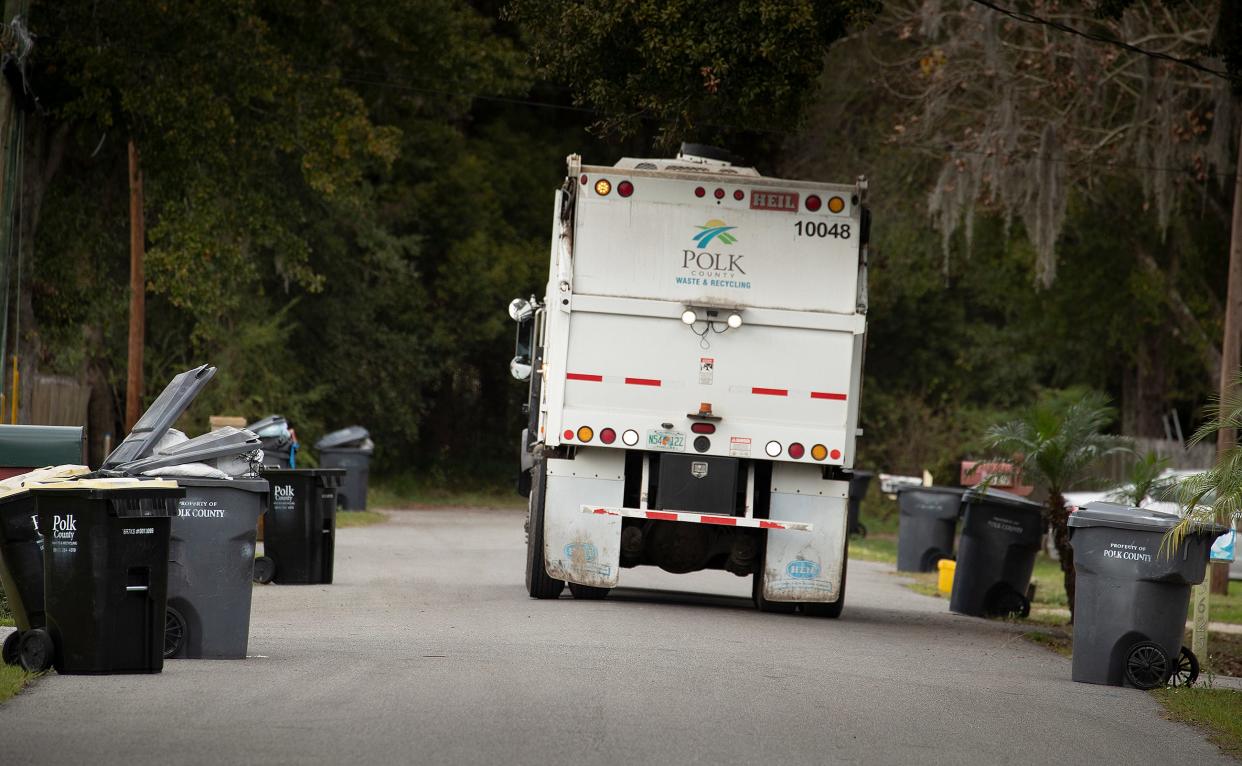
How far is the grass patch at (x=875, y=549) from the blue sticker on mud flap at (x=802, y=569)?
12.8 metres

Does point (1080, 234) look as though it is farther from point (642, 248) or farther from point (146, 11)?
point (642, 248)

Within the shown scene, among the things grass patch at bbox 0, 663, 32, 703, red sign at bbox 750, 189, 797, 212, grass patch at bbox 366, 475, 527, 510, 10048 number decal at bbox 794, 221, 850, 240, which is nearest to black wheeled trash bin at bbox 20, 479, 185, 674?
grass patch at bbox 0, 663, 32, 703

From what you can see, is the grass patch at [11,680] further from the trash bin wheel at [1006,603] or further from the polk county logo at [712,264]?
the trash bin wheel at [1006,603]

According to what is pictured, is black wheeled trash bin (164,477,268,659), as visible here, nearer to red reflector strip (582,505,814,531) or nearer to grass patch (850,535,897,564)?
red reflector strip (582,505,814,531)

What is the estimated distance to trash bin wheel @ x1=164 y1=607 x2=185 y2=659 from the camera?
9984 millimetres

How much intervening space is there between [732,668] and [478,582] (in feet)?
23.5

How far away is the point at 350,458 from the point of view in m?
30.1

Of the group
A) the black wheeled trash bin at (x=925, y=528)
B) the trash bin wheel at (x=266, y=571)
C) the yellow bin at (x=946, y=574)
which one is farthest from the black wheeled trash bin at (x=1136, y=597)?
the black wheeled trash bin at (x=925, y=528)

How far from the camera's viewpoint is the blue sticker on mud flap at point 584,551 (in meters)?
14.1

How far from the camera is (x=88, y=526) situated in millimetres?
8953

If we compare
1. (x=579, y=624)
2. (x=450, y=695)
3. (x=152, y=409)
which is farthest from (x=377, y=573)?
(x=450, y=695)

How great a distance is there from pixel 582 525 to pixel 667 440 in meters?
1.01

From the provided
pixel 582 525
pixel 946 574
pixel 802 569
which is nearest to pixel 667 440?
pixel 582 525

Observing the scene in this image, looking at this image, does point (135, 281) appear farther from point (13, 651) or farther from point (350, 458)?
point (13, 651)
